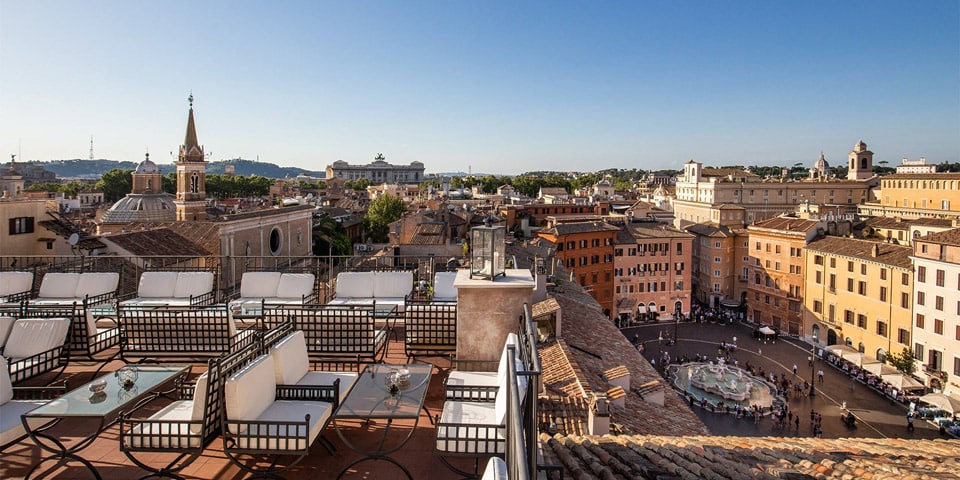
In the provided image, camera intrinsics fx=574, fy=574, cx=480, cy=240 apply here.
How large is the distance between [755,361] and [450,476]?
3615 cm

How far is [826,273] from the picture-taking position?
132ft

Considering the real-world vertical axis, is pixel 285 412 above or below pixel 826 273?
above

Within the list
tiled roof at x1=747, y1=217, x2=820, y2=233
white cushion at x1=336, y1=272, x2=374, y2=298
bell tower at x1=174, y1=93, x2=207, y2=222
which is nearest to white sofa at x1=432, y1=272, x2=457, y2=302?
white cushion at x1=336, y1=272, x2=374, y2=298

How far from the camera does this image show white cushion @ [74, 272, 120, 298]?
6.97 metres

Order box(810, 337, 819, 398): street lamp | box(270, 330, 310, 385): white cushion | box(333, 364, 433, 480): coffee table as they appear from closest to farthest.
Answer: box(333, 364, 433, 480): coffee table, box(270, 330, 310, 385): white cushion, box(810, 337, 819, 398): street lamp

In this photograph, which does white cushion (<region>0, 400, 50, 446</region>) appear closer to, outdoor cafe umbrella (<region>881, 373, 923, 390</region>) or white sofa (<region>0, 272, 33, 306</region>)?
white sofa (<region>0, 272, 33, 306</region>)

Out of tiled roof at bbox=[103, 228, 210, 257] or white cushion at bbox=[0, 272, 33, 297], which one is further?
tiled roof at bbox=[103, 228, 210, 257]

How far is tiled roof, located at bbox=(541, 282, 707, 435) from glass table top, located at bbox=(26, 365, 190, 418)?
269 inches

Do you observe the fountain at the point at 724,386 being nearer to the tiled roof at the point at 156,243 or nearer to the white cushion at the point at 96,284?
the tiled roof at the point at 156,243

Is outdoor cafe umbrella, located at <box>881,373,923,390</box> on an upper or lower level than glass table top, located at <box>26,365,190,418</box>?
lower

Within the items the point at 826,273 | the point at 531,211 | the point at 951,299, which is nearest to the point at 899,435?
the point at 951,299

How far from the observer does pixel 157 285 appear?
7.02 m

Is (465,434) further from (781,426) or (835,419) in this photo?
(835,419)

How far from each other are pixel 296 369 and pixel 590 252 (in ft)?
136
